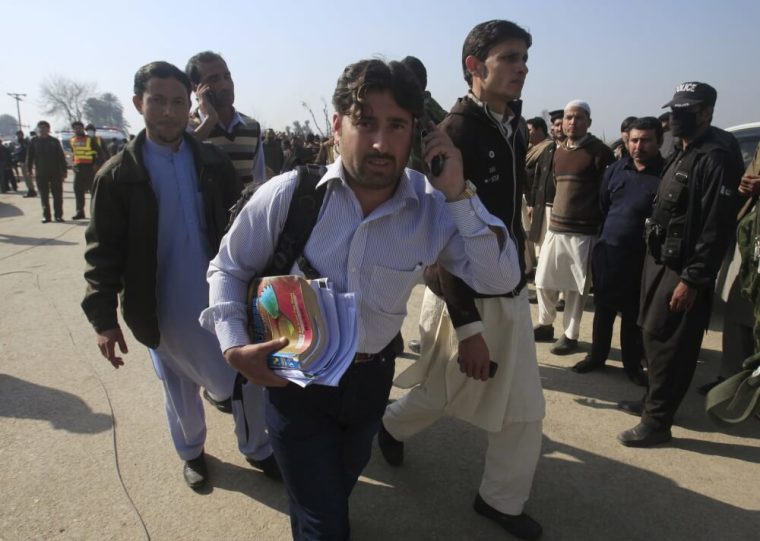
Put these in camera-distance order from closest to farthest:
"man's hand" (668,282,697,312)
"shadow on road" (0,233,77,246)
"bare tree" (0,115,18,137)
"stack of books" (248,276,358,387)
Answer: "stack of books" (248,276,358,387) < "man's hand" (668,282,697,312) < "shadow on road" (0,233,77,246) < "bare tree" (0,115,18,137)

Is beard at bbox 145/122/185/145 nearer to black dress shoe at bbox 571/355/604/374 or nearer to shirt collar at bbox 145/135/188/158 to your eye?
shirt collar at bbox 145/135/188/158

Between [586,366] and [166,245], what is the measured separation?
127 inches

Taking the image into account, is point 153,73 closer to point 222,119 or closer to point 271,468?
point 222,119

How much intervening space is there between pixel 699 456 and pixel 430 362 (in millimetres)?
1735

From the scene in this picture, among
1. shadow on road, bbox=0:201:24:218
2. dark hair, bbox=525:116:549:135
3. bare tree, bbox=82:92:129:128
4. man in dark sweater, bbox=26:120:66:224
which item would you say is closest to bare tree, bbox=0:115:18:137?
bare tree, bbox=82:92:129:128

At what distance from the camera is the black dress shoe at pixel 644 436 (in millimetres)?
3113


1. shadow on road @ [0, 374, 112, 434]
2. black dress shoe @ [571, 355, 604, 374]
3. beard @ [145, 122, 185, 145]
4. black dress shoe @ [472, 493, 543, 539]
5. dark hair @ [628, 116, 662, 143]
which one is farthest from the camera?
black dress shoe @ [571, 355, 604, 374]

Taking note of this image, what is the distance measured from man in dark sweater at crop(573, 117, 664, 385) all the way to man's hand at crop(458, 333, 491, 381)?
230 cm

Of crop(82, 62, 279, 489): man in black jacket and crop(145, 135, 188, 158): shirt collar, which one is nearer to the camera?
crop(82, 62, 279, 489): man in black jacket

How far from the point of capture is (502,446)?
2.43 meters

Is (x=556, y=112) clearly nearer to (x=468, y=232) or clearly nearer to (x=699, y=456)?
(x=699, y=456)

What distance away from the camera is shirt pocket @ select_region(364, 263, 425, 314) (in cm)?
172

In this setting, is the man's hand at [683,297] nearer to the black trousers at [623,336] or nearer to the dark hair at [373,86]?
the black trousers at [623,336]

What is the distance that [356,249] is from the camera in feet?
5.47
